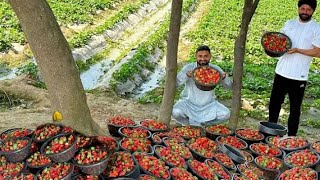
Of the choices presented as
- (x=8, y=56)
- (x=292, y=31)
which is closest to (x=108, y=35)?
(x=8, y=56)

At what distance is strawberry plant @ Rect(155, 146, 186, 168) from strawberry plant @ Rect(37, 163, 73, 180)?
138 cm

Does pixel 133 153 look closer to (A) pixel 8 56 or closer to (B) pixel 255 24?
(A) pixel 8 56

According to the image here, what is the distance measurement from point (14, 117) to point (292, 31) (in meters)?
5.27

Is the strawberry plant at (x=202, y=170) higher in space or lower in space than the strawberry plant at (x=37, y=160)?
lower

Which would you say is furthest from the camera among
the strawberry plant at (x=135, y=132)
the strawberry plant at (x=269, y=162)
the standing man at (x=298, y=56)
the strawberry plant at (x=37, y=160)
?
the standing man at (x=298, y=56)

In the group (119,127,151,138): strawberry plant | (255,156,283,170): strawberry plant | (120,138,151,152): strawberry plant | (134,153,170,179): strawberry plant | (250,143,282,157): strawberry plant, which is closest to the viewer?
(134,153,170,179): strawberry plant

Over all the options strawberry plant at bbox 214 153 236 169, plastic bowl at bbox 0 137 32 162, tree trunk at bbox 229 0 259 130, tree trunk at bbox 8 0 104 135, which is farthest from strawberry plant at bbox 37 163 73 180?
tree trunk at bbox 229 0 259 130

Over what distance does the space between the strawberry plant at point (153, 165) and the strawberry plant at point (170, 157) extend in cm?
21

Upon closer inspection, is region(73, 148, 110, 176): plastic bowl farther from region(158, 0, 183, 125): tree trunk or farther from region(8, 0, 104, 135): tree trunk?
region(158, 0, 183, 125): tree trunk

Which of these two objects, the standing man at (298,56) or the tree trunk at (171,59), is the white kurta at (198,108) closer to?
the tree trunk at (171,59)

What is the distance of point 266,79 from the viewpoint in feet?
42.7

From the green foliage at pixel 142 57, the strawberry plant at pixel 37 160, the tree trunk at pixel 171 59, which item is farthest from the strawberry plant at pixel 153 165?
the green foliage at pixel 142 57

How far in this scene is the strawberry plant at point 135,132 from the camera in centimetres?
618

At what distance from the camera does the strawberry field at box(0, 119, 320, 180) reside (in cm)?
464
